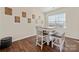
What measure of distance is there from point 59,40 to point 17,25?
88 cm

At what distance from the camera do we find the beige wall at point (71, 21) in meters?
1.46

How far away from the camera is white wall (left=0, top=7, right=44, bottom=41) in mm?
1430

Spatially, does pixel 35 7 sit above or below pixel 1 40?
above

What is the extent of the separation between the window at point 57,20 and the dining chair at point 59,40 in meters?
0.19

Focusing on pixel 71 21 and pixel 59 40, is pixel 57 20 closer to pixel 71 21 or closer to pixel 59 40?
pixel 71 21

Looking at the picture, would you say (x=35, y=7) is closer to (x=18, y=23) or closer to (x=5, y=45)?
(x=18, y=23)

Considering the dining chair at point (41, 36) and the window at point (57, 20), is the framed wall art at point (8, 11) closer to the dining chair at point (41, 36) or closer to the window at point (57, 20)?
the dining chair at point (41, 36)

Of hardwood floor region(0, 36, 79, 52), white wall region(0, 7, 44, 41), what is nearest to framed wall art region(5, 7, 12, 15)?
white wall region(0, 7, 44, 41)

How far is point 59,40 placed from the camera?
154cm
